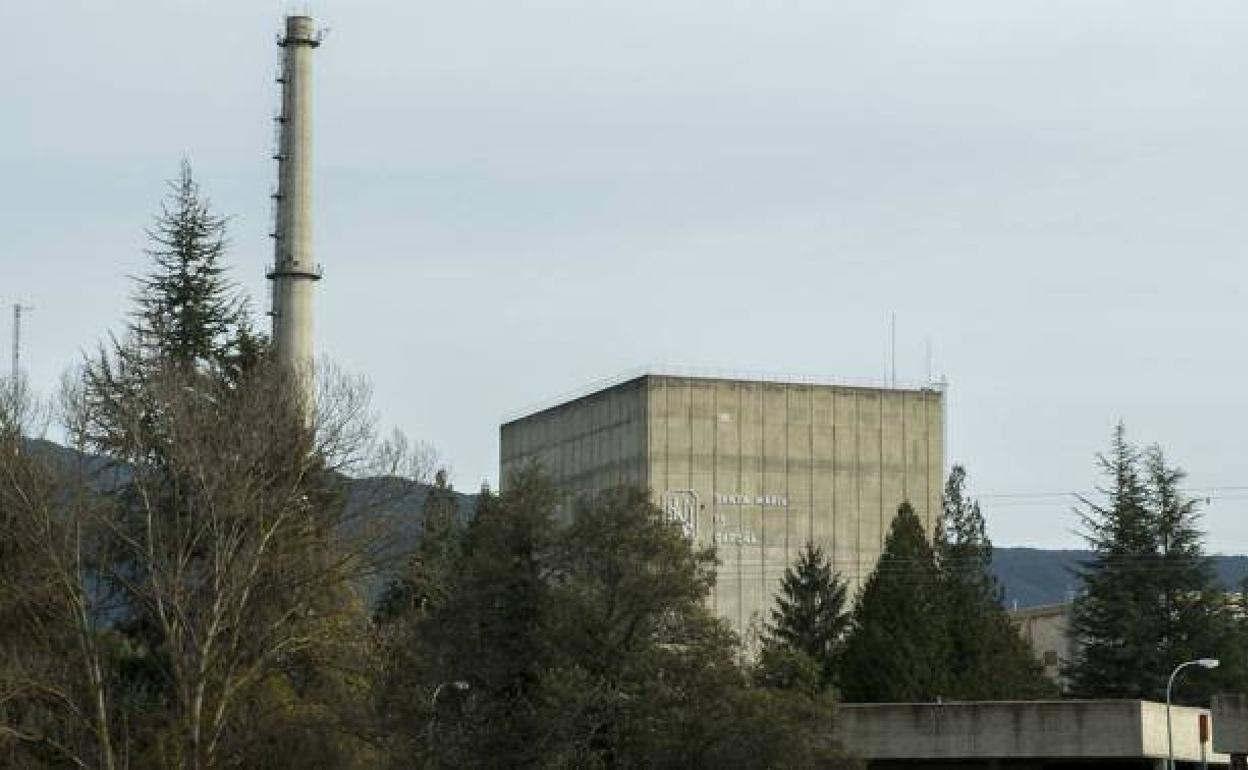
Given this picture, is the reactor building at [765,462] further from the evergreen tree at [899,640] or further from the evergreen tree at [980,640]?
the evergreen tree at [899,640]

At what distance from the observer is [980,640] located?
3671 inches

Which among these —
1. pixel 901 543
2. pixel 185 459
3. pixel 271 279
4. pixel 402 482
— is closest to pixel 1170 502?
pixel 901 543

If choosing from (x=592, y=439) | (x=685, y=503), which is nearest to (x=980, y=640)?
(x=685, y=503)

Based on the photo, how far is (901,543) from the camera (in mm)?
95188

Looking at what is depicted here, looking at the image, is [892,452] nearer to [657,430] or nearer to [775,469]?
[775,469]

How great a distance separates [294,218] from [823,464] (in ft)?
154

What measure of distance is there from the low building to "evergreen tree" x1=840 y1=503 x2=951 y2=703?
9788 mm

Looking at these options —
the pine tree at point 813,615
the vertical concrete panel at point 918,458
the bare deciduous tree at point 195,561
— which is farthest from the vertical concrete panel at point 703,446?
the bare deciduous tree at point 195,561

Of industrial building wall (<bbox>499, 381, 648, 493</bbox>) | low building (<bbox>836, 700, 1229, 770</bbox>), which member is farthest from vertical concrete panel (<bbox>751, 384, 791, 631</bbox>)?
low building (<bbox>836, 700, 1229, 770</bbox>)

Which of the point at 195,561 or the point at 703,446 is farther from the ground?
the point at 703,446

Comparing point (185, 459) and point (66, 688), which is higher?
point (185, 459)

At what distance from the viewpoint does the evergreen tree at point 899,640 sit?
89.8m

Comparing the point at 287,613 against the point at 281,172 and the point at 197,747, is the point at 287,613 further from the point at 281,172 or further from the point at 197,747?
the point at 281,172

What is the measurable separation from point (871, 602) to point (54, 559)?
40.3 m
